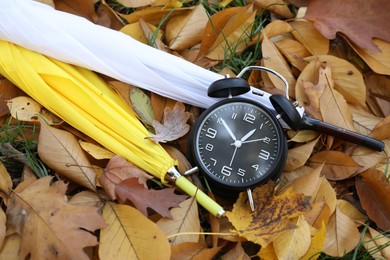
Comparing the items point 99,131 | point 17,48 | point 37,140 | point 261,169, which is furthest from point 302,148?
point 17,48

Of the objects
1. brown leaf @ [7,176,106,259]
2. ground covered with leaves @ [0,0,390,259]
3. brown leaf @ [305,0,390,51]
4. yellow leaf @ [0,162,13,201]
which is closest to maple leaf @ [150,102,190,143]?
ground covered with leaves @ [0,0,390,259]

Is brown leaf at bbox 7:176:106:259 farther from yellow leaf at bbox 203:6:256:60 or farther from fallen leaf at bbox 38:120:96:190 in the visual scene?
yellow leaf at bbox 203:6:256:60

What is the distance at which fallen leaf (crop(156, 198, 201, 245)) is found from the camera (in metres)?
1.83

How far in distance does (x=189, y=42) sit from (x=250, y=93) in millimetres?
338

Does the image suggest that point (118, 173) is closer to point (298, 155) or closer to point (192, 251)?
point (192, 251)

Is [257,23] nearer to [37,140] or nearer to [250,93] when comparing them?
[250,93]

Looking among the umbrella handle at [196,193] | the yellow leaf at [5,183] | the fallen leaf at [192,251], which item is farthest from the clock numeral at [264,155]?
the yellow leaf at [5,183]

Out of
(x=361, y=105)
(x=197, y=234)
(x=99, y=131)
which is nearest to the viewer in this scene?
(x=197, y=234)

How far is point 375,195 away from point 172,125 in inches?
27.7

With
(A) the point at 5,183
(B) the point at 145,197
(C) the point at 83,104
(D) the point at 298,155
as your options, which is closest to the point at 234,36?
(D) the point at 298,155

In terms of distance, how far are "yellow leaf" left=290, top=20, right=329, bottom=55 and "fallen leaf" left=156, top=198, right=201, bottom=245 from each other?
761 mm

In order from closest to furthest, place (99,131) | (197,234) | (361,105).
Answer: (197,234) → (99,131) → (361,105)

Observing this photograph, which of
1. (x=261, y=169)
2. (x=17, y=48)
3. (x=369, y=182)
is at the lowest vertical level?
(x=369, y=182)

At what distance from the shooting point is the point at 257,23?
2293 mm
